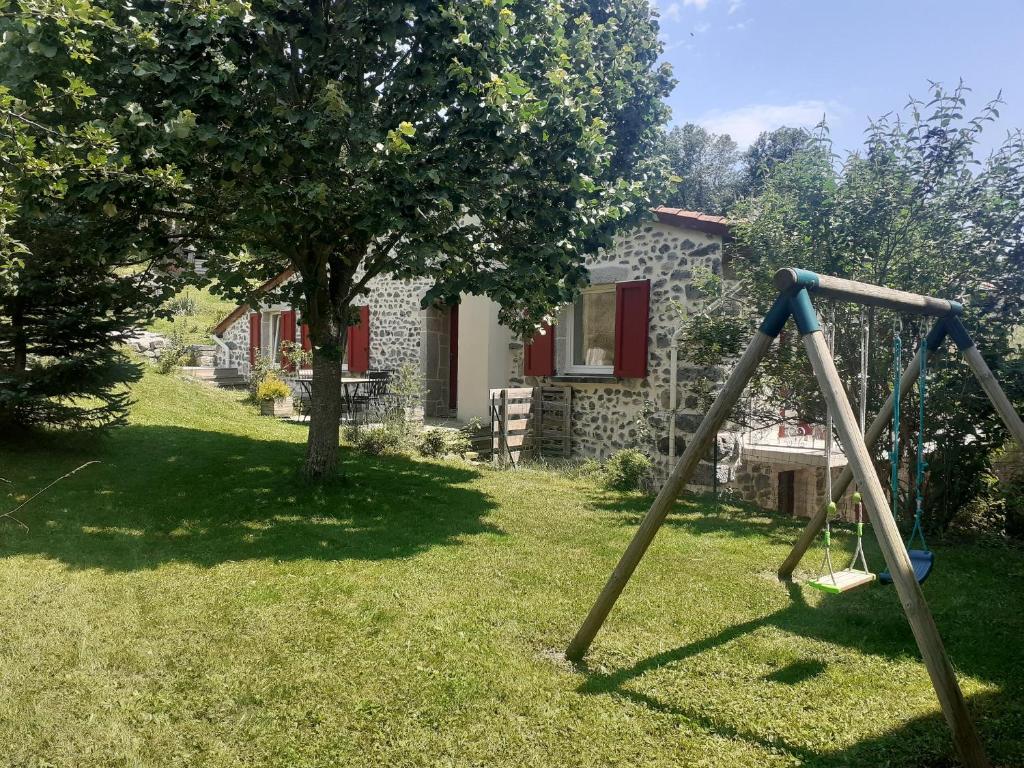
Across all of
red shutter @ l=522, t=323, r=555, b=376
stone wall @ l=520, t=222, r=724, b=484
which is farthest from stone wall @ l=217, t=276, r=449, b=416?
stone wall @ l=520, t=222, r=724, b=484

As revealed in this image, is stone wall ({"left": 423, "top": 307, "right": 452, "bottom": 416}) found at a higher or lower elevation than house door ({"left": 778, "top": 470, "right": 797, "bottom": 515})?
higher

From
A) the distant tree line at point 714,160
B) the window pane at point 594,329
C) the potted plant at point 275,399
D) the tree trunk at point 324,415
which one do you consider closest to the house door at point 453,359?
the potted plant at point 275,399

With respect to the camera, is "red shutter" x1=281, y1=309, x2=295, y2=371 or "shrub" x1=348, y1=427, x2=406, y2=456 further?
"red shutter" x1=281, y1=309, x2=295, y2=371

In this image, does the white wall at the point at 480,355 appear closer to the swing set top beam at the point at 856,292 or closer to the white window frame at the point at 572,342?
the white window frame at the point at 572,342

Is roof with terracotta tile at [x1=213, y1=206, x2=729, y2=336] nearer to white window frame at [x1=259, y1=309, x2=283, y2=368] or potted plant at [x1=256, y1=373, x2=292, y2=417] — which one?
potted plant at [x1=256, y1=373, x2=292, y2=417]

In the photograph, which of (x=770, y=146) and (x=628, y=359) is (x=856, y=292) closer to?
(x=628, y=359)

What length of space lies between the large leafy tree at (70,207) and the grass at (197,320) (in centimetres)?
1409

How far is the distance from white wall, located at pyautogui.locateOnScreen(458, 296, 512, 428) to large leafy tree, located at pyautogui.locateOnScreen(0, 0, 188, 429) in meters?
5.57

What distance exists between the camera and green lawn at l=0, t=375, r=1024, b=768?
2.74m

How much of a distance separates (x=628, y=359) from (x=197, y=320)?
22.3 m

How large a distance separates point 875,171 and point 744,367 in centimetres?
468

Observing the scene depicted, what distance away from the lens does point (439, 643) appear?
3619 mm

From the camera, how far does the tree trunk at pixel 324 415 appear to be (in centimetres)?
696

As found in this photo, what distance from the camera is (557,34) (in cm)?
597
